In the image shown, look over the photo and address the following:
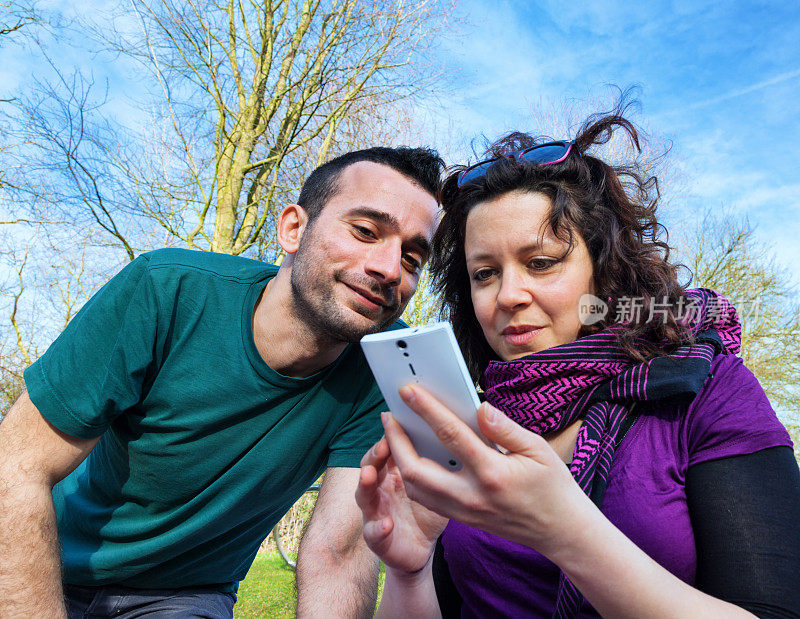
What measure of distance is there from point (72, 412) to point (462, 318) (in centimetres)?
159

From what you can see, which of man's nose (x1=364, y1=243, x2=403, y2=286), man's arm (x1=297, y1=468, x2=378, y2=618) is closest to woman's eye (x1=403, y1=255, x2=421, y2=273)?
man's nose (x1=364, y1=243, x2=403, y2=286)

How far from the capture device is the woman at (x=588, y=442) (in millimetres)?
1000

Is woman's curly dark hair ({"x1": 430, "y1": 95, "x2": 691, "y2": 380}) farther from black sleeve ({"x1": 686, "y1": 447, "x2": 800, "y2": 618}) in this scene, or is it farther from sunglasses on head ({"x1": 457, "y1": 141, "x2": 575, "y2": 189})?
black sleeve ({"x1": 686, "y1": 447, "x2": 800, "y2": 618})

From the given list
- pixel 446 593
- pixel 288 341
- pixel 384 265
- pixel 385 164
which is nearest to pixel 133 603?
pixel 288 341

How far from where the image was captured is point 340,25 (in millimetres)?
7863

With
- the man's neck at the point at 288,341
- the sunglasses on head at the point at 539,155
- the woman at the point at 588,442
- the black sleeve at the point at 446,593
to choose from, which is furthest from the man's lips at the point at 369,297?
the black sleeve at the point at 446,593

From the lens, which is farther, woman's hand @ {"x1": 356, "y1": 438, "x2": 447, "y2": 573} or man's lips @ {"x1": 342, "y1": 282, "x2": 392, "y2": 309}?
man's lips @ {"x1": 342, "y1": 282, "x2": 392, "y2": 309}

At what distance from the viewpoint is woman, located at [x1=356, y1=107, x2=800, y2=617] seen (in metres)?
1.00

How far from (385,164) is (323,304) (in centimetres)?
88

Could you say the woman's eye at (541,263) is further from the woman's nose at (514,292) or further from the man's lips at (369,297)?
the man's lips at (369,297)

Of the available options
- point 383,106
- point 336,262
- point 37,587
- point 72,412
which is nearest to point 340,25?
point 383,106

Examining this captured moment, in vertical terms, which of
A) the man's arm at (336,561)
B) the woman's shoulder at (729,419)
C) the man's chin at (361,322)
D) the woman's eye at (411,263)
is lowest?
the man's arm at (336,561)

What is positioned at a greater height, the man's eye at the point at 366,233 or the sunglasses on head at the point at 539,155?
the sunglasses on head at the point at 539,155

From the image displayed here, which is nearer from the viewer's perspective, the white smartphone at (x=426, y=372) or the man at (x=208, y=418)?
the white smartphone at (x=426, y=372)
